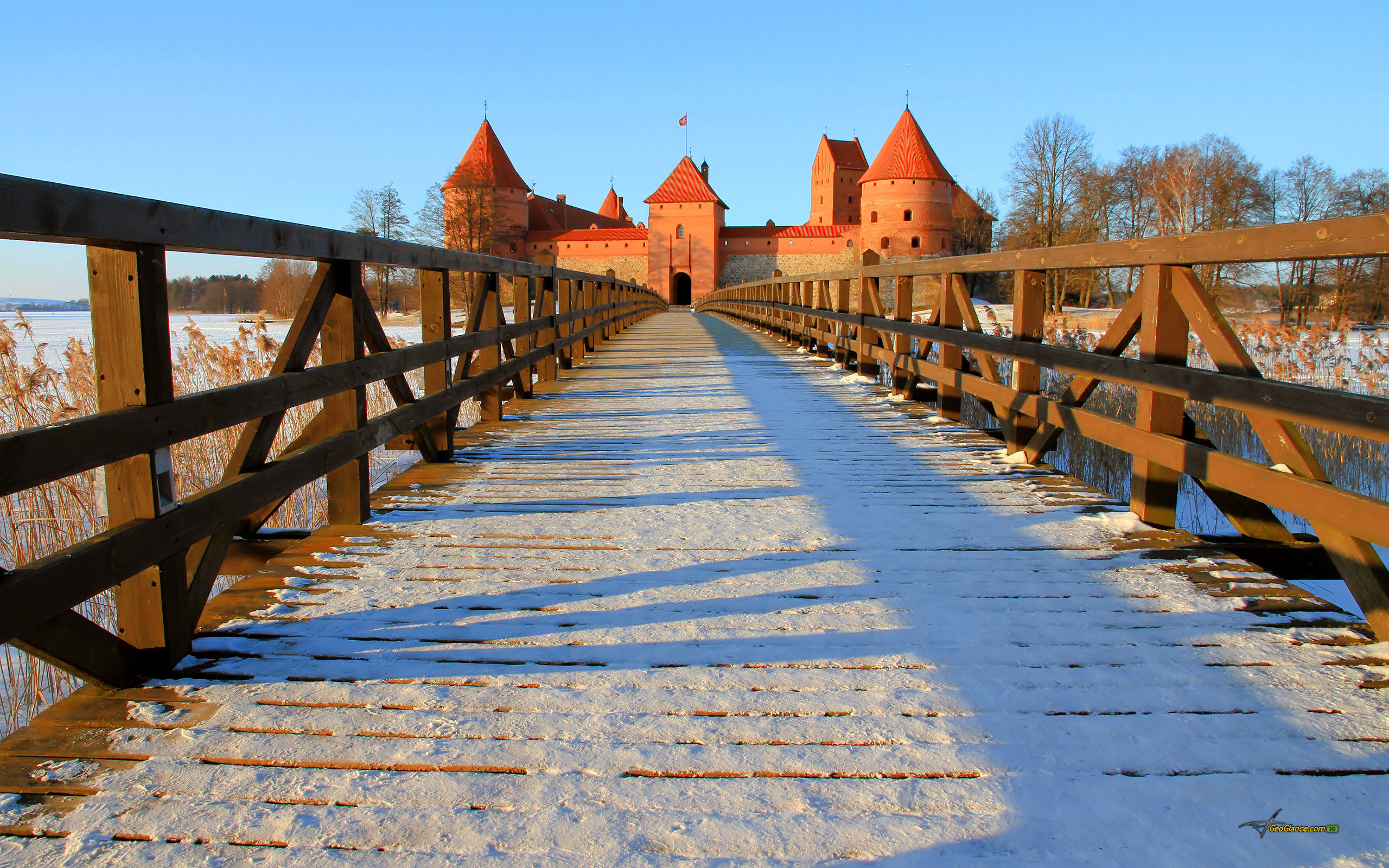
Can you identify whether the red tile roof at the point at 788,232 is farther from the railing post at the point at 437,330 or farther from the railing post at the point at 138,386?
the railing post at the point at 138,386

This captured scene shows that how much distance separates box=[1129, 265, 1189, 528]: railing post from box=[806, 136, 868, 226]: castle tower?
2696 inches

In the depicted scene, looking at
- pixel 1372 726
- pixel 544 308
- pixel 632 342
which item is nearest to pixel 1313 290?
pixel 632 342

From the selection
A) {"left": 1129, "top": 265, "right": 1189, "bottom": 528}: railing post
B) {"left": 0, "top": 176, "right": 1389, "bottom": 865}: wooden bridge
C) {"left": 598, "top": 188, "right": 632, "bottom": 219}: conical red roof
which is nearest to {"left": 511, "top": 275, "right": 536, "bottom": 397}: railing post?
{"left": 0, "top": 176, "right": 1389, "bottom": 865}: wooden bridge

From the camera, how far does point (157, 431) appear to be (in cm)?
213

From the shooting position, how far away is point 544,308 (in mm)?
8023

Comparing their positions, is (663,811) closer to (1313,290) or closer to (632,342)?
(632,342)

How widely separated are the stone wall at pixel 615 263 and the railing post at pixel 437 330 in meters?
55.5

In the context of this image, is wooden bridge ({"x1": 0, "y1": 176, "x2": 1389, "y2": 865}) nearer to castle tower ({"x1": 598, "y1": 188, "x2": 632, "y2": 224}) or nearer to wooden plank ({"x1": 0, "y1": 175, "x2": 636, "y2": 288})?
wooden plank ({"x1": 0, "y1": 175, "x2": 636, "y2": 288})

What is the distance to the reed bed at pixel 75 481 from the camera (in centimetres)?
339

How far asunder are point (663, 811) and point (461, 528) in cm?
199

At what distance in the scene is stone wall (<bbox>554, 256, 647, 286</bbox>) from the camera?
2346 inches

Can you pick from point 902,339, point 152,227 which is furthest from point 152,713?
point 902,339

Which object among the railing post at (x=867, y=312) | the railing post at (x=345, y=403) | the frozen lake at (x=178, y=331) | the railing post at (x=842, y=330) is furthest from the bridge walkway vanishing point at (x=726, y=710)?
the frozen lake at (x=178, y=331)

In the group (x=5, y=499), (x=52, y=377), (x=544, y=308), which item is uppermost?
(x=544, y=308)
